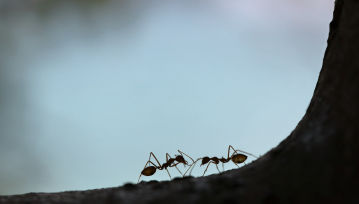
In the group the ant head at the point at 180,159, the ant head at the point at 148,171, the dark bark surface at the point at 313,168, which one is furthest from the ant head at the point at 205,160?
the dark bark surface at the point at 313,168

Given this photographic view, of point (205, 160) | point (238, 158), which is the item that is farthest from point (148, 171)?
point (238, 158)

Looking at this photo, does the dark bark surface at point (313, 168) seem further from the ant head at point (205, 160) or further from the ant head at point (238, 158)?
the ant head at point (205, 160)

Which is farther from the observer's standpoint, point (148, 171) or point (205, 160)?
point (205, 160)

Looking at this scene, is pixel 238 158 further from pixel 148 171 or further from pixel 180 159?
pixel 148 171

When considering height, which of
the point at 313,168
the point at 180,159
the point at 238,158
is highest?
the point at 180,159

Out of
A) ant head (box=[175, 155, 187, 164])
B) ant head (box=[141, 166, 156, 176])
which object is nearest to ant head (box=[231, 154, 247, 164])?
ant head (box=[175, 155, 187, 164])

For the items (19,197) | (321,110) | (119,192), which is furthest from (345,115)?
(19,197)
